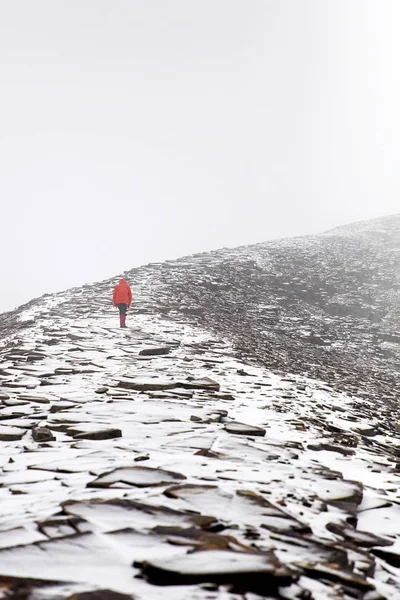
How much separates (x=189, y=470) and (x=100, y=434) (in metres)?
1.92

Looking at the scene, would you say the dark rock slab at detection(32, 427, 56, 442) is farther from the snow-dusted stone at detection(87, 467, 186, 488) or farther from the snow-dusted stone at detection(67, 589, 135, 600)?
the snow-dusted stone at detection(67, 589, 135, 600)

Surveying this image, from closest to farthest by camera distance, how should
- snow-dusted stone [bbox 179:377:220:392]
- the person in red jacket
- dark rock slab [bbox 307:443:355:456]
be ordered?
dark rock slab [bbox 307:443:355:456] < snow-dusted stone [bbox 179:377:220:392] < the person in red jacket

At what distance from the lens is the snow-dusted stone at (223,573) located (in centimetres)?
296

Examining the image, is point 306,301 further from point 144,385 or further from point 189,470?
point 189,470

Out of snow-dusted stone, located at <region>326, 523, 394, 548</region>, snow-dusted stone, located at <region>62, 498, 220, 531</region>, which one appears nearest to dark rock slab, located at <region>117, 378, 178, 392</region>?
snow-dusted stone, located at <region>62, 498, 220, 531</region>

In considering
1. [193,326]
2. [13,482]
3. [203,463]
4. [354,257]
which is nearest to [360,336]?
[193,326]

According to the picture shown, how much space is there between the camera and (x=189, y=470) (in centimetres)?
520

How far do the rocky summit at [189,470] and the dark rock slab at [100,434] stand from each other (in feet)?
0.09

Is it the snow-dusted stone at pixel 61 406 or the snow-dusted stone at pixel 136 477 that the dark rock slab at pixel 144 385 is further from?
the snow-dusted stone at pixel 136 477

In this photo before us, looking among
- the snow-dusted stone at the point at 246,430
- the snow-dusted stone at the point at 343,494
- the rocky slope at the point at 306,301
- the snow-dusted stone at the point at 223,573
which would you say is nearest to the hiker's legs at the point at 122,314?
the rocky slope at the point at 306,301

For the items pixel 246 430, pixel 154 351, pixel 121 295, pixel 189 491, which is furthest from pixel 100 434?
pixel 121 295

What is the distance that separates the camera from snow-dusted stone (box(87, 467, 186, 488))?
4.64 metres

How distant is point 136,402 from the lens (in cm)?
881

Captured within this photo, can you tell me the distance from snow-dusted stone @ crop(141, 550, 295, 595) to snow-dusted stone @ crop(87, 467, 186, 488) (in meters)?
1.60
